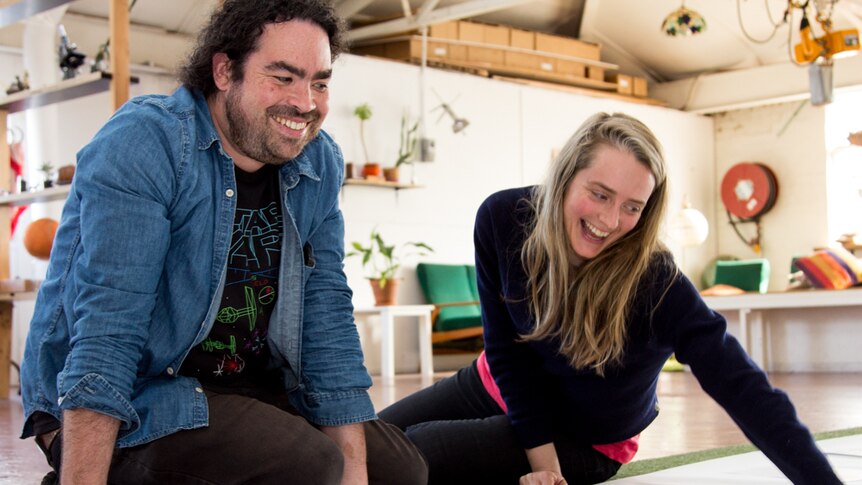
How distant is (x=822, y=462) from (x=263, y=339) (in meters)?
0.96

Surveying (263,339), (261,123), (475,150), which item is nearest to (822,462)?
(263,339)

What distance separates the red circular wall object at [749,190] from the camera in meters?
10.7

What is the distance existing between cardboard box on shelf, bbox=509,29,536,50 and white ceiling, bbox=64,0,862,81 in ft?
0.94

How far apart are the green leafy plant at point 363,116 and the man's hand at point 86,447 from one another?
22.2 feet

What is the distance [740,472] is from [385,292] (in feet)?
17.9

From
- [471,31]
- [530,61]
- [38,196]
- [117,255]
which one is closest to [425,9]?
[471,31]

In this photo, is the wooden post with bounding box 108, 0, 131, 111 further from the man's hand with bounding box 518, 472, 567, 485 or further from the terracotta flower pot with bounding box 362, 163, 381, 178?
the terracotta flower pot with bounding box 362, 163, 381, 178

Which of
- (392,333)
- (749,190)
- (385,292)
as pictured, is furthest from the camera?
(749,190)

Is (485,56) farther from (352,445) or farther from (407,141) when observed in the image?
(352,445)

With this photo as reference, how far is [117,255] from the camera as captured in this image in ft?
5.16

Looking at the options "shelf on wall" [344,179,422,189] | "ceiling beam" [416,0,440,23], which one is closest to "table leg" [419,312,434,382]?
"shelf on wall" [344,179,422,189]

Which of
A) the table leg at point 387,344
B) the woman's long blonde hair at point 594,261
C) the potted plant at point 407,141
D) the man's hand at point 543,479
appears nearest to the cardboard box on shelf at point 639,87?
the potted plant at point 407,141

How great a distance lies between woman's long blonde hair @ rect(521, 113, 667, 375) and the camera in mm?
1987

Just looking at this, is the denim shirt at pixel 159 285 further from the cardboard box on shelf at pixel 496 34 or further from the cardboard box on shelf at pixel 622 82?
the cardboard box on shelf at pixel 622 82
